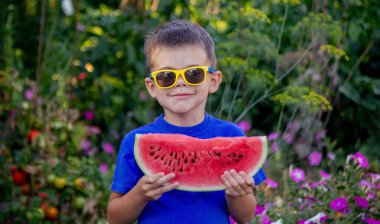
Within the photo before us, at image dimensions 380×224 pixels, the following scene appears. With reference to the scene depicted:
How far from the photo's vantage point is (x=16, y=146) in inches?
204

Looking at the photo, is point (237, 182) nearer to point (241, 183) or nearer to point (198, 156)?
point (241, 183)

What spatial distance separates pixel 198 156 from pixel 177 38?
1.51 feet

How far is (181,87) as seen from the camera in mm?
2508

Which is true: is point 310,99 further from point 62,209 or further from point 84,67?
point 84,67

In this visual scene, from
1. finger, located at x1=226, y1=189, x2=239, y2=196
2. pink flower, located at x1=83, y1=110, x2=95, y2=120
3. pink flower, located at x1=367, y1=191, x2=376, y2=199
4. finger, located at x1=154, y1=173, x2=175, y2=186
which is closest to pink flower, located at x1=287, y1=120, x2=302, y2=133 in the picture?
pink flower, located at x1=367, y1=191, x2=376, y2=199

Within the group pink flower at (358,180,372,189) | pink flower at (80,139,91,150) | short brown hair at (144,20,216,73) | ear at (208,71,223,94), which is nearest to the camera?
short brown hair at (144,20,216,73)

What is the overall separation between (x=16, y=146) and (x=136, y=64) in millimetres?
1404

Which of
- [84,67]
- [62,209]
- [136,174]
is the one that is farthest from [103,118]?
[136,174]

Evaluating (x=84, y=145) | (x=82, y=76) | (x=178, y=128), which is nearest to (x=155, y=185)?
(x=178, y=128)

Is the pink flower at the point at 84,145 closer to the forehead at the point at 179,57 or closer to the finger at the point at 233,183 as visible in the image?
the forehead at the point at 179,57

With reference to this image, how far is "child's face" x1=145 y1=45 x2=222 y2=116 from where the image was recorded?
2.51 metres

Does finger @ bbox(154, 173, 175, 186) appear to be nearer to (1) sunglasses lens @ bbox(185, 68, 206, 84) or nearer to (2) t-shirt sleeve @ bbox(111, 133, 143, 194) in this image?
(2) t-shirt sleeve @ bbox(111, 133, 143, 194)

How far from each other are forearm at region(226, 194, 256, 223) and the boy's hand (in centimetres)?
12

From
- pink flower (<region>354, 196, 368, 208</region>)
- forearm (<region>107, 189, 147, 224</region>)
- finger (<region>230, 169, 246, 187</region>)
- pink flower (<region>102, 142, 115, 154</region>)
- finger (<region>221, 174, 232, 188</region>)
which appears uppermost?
finger (<region>230, 169, 246, 187</region>)
